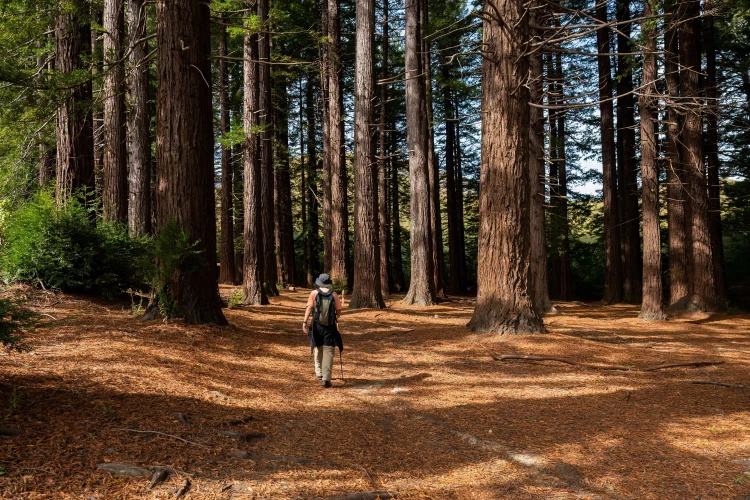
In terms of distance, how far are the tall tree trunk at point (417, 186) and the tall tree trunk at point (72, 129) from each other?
8892 millimetres

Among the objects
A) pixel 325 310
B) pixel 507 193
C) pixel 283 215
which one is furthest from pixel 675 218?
pixel 283 215

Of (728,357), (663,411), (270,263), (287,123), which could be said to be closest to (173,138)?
(663,411)

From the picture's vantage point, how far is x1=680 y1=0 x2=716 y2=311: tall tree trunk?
14.7 metres

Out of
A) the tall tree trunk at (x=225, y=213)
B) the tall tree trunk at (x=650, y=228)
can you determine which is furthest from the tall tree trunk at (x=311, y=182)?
the tall tree trunk at (x=650, y=228)

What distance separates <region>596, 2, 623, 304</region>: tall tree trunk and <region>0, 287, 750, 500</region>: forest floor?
14705 millimetres

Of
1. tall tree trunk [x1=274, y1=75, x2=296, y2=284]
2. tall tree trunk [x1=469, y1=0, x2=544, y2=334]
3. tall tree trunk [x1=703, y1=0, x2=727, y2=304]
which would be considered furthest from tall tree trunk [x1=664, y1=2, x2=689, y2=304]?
tall tree trunk [x1=274, y1=75, x2=296, y2=284]

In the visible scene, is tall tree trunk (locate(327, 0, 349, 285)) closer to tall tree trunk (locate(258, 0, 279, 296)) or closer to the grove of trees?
the grove of trees

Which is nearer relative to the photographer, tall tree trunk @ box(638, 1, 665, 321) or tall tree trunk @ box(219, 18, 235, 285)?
tall tree trunk @ box(638, 1, 665, 321)

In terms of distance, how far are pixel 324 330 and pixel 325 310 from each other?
0.87ft

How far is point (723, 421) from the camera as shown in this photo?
17.4 feet

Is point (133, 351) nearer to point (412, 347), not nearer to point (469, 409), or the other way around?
point (469, 409)

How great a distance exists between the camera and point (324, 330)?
7.02 m

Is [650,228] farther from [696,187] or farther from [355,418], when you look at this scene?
[355,418]

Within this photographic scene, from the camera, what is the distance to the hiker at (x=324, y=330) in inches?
271
